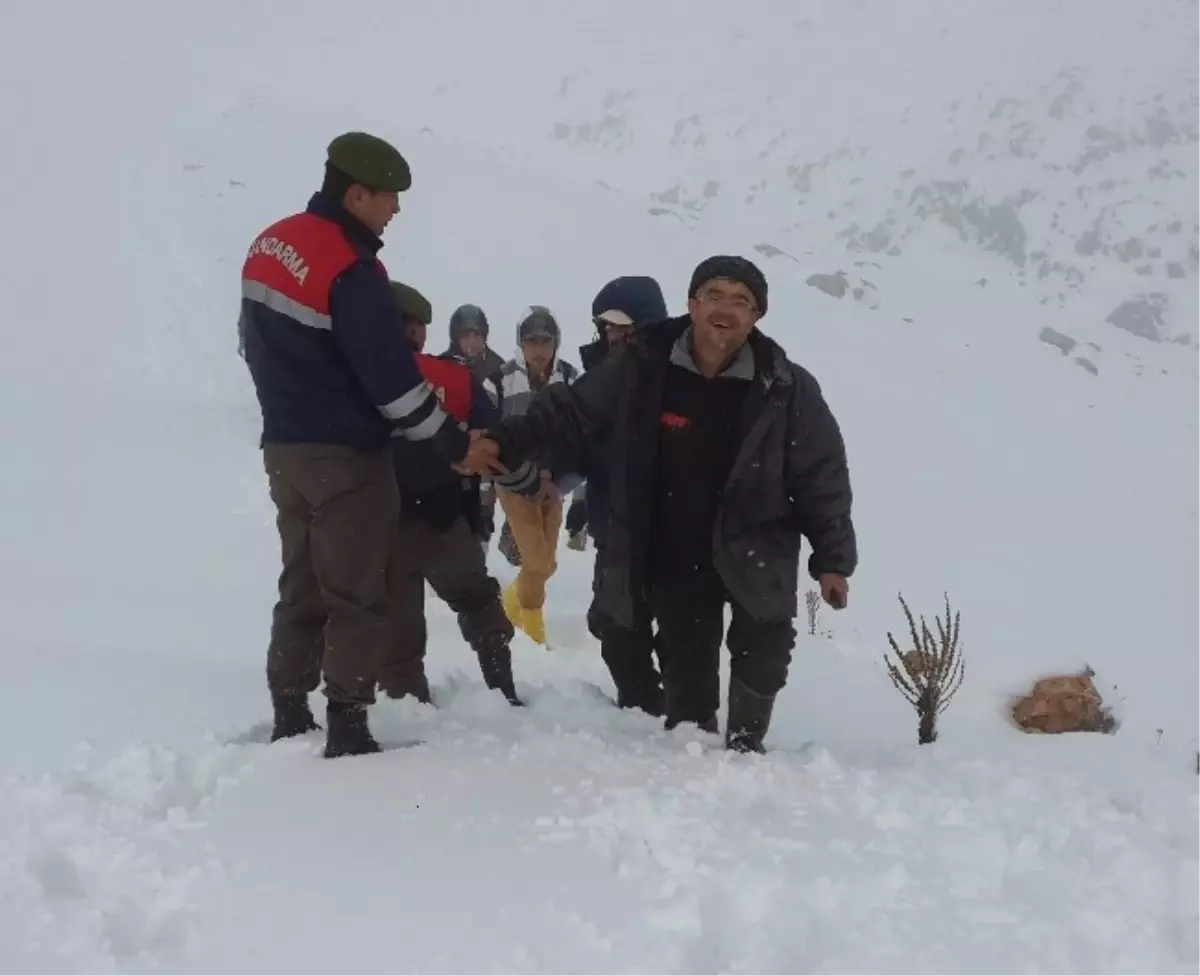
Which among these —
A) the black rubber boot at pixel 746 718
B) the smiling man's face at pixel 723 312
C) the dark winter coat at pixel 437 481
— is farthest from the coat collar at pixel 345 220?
the black rubber boot at pixel 746 718

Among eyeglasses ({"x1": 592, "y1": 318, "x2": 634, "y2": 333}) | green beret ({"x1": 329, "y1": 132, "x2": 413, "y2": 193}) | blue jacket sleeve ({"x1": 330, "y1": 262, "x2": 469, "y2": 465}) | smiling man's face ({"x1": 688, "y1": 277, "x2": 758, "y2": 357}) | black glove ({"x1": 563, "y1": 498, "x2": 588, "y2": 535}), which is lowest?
black glove ({"x1": 563, "y1": 498, "x2": 588, "y2": 535})

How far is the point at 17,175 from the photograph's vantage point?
22.5 meters

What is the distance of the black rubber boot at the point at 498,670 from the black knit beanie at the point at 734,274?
5.63 feet

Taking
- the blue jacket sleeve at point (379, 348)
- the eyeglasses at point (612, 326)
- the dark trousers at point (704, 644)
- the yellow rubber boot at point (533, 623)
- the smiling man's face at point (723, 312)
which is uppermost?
the eyeglasses at point (612, 326)

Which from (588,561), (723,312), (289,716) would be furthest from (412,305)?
(588,561)

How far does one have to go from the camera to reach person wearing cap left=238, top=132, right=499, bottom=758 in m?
2.89

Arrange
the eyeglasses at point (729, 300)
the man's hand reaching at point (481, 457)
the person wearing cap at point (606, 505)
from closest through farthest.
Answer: the eyeglasses at point (729, 300), the man's hand reaching at point (481, 457), the person wearing cap at point (606, 505)

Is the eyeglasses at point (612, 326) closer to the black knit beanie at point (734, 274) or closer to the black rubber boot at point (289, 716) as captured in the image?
the black knit beanie at point (734, 274)

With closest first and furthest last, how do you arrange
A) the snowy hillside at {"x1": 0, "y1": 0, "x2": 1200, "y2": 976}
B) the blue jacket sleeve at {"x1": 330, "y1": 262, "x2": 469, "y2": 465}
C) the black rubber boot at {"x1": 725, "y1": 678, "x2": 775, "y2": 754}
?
the snowy hillside at {"x1": 0, "y1": 0, "x2": 1200, "y2": 976}, the blue jacket sleeve at {"x1": 330, "y1": 262, "x2": 469, "y2": 465}, the black rubber boot at {"x1": 725, "y1": 678, "x2": 775, "y2": 754}

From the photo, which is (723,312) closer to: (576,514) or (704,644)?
(704,644)

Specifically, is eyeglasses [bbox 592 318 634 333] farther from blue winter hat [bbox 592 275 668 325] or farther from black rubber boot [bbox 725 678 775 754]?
black rubber boot [bbox 725 678 775 754]

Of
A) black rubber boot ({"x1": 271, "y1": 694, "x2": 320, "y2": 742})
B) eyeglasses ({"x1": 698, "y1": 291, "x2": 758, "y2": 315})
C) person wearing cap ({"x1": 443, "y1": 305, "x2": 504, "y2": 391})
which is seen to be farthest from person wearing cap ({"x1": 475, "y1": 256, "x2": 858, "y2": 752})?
person wearing cap ({"x1": 443, "y1": 305, "x2": 504, "y2": 391})

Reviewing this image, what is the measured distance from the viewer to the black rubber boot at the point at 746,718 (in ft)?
11.4

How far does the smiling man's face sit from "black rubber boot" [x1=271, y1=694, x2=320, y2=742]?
1.84 meters
